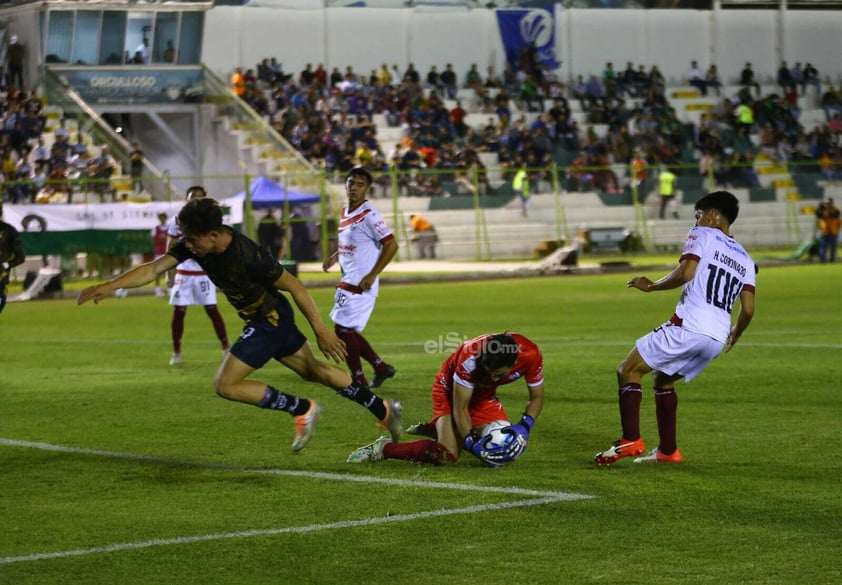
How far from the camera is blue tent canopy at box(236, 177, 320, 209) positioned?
136 ft

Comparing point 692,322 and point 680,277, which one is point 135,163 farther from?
point 680,277

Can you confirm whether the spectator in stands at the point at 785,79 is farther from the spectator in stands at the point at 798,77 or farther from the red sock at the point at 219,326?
the red sock at the point at 219,326

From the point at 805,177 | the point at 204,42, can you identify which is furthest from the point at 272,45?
the point at 805,177

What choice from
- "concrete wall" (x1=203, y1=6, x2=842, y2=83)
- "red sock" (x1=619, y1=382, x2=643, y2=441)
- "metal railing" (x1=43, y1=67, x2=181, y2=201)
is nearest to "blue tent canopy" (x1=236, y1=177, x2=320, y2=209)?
"metal railing" (x1=43, y1=67, x2=181, y2=201)

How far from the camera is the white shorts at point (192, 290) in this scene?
56.5 ft

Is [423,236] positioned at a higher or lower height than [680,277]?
lower

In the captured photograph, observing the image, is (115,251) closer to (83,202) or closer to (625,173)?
(83,202)

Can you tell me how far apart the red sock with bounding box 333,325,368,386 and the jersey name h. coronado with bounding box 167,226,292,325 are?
3.78 meters

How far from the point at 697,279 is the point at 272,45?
45649mm

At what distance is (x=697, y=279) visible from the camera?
920 cm

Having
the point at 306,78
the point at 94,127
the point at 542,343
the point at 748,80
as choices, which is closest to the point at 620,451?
the point at 542,343

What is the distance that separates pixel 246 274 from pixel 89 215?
27792 millimetres

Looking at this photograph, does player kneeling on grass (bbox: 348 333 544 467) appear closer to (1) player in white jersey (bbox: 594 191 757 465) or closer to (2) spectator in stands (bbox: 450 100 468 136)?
(1) player in white jersey (bbox: 594 191 757 465)

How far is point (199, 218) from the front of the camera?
886 centimetres
